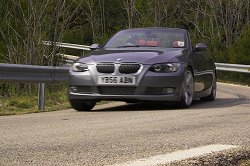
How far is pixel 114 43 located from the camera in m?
11.3

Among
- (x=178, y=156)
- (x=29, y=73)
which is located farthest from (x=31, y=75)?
(x=178, y=156)

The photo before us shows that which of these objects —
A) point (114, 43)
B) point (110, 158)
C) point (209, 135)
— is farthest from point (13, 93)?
point (110, 158)

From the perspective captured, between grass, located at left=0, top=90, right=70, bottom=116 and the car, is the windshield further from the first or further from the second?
grass, located at left=0, top=90, right=70, bottom=116

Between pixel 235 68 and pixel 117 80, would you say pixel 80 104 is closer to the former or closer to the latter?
pixel 117 80

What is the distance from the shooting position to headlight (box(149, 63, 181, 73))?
9789 millimetres

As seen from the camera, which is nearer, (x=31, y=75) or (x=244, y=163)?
(x=244, y=163)

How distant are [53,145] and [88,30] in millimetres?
35749

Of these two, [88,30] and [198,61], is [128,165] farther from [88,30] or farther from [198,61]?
[88,30]

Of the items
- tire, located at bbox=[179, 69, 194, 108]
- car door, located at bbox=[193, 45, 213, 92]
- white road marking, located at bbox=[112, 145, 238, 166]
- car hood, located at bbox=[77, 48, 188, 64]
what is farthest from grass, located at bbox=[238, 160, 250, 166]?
car door, located at bbox=[193, 45, 213, 92]

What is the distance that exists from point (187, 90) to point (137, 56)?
3.33ft

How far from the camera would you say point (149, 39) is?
36.8ft

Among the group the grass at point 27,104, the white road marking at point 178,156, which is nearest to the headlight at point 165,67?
the grass at point 27,104

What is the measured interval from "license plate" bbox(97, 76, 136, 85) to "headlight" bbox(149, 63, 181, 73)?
1.09ft

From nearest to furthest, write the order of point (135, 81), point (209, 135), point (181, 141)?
point (181, 141) → point (209, 135) → point (135, 81)
